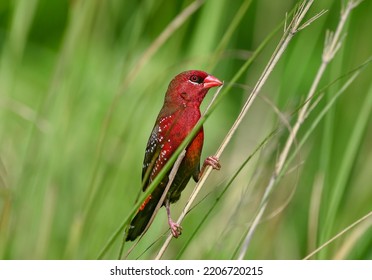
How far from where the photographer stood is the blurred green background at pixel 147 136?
1466 mm

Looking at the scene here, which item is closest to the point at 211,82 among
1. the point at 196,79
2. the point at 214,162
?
the point at 196,79

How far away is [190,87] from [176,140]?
0.33 feet

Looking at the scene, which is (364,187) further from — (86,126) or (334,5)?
(86,126)

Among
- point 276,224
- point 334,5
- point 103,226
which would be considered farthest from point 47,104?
point 334,5

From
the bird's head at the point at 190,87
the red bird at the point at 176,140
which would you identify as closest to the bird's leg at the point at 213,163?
the red bird at the point at 176,140

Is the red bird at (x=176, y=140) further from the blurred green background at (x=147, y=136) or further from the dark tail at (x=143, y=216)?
the blurred green background at (x=147, y=136)

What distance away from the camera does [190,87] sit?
121 centimetres

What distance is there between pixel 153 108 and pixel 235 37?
0.38m

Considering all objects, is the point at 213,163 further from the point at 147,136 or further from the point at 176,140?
the point at 147,136

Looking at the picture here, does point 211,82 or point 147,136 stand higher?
point 211,82

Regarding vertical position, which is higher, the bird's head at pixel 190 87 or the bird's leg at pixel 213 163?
the bird's head at pixel 190 87

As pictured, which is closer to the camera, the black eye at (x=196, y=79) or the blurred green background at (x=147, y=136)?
the black eye at (x=196, y=79)

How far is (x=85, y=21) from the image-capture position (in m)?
1.64

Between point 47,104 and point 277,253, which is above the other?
point 47,104
